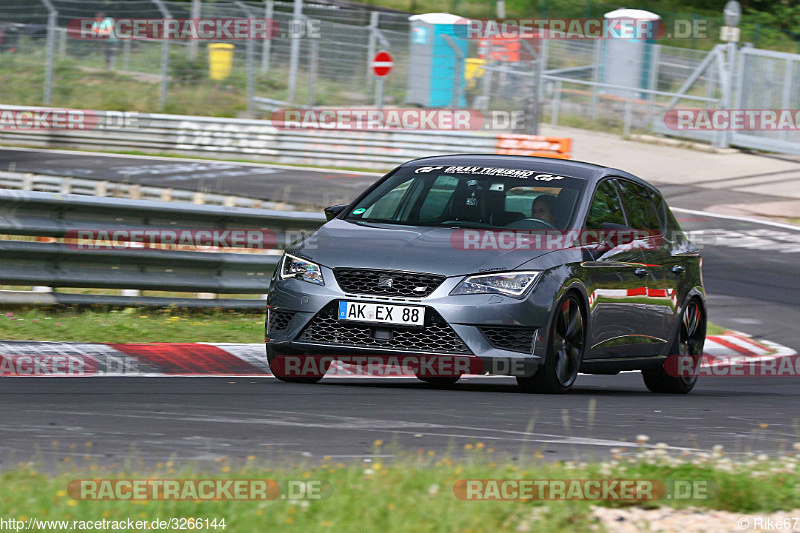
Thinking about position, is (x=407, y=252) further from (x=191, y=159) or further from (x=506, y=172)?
(x=191, y=159)

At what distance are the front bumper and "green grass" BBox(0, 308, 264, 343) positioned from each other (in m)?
2.34

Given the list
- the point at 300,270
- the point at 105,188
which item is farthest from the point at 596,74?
the point at 300,270

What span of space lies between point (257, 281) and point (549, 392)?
3827 millimetres

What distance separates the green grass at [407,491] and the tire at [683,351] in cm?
433

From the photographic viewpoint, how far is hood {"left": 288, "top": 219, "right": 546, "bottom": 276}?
776 centimetres

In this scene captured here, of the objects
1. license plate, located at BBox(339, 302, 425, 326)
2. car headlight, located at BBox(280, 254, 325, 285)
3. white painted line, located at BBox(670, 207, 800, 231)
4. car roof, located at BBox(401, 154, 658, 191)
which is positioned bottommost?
white painted line, located at BBox(670, 207, 800, 231)

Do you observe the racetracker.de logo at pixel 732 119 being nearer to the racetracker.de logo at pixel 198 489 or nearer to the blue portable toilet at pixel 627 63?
the blue portable toilet at pixel 627 63

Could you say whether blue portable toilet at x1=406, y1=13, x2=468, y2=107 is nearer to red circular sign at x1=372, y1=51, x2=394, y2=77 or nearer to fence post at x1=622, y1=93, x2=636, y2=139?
red circular sign at x1=372, y1=51, x2=394, y2=77

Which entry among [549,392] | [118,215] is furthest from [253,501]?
[118,215]

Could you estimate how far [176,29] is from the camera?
2958 cm

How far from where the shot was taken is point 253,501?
165 inches

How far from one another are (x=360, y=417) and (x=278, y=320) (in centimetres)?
167

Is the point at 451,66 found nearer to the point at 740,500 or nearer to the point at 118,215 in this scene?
the point at 118,215

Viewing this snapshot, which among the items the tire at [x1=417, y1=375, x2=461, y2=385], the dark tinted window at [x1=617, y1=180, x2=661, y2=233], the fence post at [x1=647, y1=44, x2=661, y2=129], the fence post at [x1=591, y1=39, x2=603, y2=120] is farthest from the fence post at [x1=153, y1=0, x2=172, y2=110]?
the tire at [x1=417, y1=375, x2=461, y2=385]
